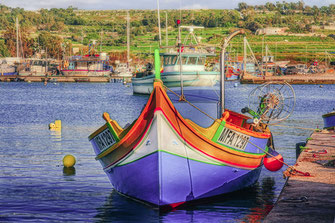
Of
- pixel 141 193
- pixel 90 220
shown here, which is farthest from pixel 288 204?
pixel 90 220

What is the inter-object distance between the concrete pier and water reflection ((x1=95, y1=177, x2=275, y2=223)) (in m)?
1.29

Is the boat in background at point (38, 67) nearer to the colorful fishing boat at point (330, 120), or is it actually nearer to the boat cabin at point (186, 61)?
the boat cabin at point (186, 61)

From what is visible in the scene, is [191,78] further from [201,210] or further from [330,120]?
[201,210]

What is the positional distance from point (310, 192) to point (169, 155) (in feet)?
11.7

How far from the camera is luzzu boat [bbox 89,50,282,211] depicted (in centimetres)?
1466

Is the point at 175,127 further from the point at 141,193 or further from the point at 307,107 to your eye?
the point at 307,107

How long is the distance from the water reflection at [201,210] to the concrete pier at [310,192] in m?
1.29

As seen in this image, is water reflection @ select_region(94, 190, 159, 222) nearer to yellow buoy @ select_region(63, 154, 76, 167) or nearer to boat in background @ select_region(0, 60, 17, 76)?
yellow buoy @ select_region(63, 154, 76, 167)

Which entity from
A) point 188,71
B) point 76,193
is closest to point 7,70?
point 188,71

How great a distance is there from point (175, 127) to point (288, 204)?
3386 millimetres

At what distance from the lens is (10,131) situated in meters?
35.5

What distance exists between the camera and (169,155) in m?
14.7

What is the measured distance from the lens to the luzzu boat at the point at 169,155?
14664 millimetres

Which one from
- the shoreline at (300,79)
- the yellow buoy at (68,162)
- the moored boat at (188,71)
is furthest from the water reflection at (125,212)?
the shoreline at (300,79)
